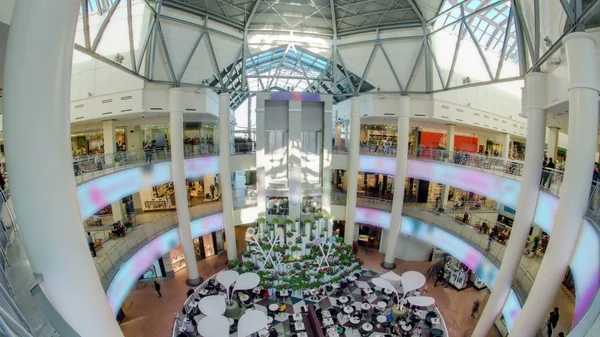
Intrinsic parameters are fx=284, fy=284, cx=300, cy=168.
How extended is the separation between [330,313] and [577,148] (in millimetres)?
14223

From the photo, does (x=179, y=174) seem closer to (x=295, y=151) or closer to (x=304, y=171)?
(x=295, y=151)

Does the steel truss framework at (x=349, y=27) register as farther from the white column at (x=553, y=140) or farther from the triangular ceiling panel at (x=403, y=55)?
the white column at (x=553, y=140)

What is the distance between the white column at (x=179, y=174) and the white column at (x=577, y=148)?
60.5 ft

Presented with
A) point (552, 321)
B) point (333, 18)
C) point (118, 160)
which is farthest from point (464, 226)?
point (118, 160)

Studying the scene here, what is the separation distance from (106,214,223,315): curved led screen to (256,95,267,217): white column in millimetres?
3427

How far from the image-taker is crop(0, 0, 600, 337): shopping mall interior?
4227mm

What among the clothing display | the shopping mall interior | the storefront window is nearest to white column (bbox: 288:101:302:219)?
the shopping mall interior

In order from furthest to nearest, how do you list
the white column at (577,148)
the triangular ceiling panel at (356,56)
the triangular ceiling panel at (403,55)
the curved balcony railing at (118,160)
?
the triangular ceiling panel at (356,56) → the triangular ceiling panel at (403,55) → the curved balcony railing at (118,160) → the white column at (577,148)

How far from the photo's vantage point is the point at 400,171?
2116cm

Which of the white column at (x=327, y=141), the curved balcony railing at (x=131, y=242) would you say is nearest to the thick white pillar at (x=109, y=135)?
the curved balcony railing at (x=131, y=242)

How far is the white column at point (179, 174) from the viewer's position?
710 inches

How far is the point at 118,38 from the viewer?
14.8 meters

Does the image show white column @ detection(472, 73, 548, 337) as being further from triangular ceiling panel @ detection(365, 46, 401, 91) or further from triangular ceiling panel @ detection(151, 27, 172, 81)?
triangular ceiling panel @ detection(151, 27, 172, 81)

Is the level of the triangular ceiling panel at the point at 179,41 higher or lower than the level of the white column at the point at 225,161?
higher
